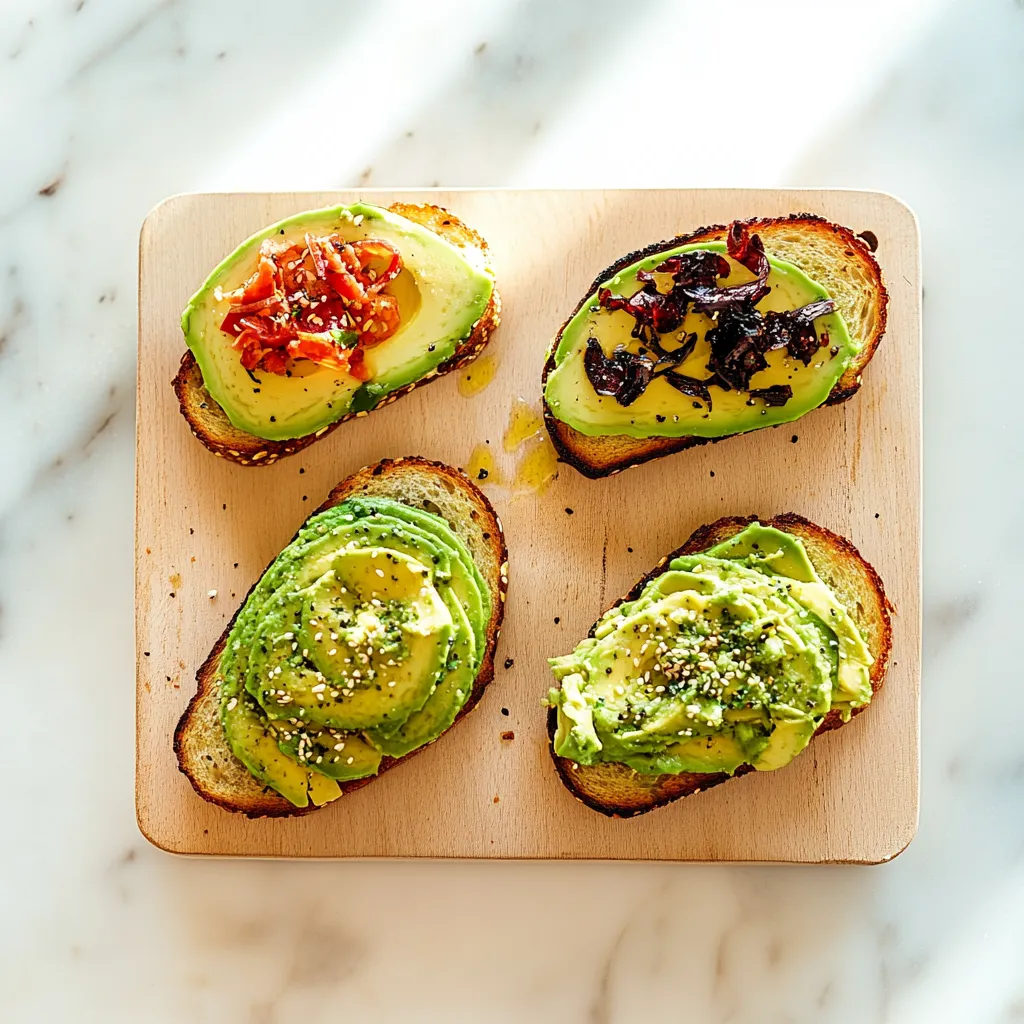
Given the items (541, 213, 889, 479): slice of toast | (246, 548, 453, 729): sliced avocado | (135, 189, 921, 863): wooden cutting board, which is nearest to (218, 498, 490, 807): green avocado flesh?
(246, 548, 453, 729): sliced avocado

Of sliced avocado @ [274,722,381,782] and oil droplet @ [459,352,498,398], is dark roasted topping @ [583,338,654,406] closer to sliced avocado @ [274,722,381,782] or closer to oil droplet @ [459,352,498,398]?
oil droplet @ [459,352,498,398]

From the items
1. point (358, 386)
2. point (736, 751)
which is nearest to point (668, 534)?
point (736, 751)

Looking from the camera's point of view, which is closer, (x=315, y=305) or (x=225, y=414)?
(x=315, y=305)

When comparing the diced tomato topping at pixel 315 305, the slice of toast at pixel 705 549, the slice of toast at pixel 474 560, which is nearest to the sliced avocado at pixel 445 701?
the slice of toast at pixel 474 560

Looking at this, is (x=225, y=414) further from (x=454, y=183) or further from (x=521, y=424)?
(x=454, y=183)

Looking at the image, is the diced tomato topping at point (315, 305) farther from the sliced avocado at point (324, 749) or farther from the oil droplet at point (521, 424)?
the sliced avocado at point (324, 749)

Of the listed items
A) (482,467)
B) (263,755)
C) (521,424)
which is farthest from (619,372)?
(263,755)
